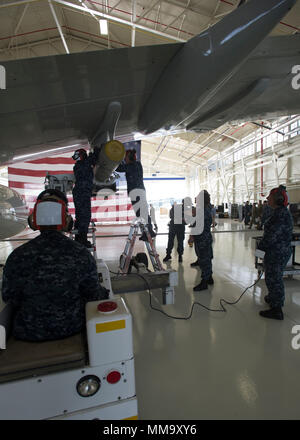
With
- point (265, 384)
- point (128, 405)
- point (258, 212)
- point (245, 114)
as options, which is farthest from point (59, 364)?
point (258, 212)

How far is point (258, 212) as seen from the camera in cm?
1291

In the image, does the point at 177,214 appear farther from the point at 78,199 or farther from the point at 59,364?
the point at 59,364

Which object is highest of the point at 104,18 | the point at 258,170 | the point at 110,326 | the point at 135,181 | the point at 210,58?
the point at 104,18

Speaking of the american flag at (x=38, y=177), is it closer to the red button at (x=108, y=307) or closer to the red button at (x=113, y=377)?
the red button at (x=108, y=307)

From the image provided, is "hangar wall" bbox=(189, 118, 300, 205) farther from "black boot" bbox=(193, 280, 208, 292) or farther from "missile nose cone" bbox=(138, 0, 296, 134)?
"missile nose cone" bbox=(138, 0, 296, 134)

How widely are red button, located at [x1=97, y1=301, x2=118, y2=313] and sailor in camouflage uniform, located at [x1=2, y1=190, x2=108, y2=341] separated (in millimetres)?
231

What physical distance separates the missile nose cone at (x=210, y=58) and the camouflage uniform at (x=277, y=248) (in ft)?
5.62

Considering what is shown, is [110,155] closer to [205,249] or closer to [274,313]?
[205,249]

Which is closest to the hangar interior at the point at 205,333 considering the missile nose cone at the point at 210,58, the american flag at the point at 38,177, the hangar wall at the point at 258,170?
the missile nose cone at the point at 210,58

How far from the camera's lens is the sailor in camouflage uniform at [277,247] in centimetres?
274

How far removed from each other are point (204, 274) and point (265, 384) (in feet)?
6.80

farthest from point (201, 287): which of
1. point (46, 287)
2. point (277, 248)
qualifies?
point (46, 287)

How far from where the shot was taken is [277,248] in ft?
9.06

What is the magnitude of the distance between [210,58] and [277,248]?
2.22 meters
